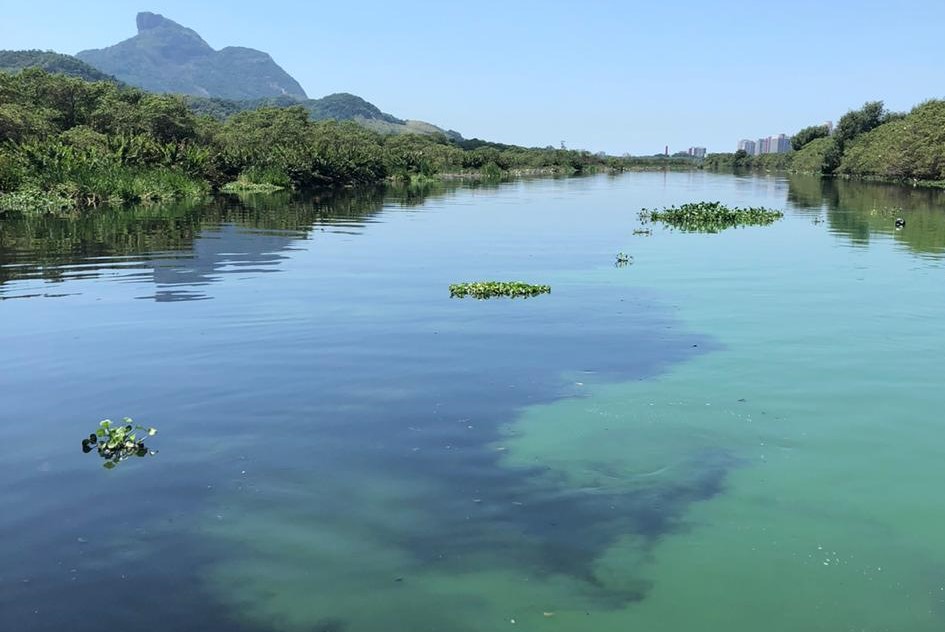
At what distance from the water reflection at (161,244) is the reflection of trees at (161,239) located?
0.10ft

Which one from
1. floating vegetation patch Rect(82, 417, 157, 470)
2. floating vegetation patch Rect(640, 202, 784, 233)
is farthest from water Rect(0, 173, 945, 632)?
floating vegetation patch Rect(640, 202, 784, 233)

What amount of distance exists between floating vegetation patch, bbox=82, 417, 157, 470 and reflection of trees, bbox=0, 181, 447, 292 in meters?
10.8

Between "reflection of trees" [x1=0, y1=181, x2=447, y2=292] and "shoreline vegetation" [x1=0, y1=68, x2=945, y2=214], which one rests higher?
"shoreline vegetation" [x1=0, y1=68, x2=945, y2=214]

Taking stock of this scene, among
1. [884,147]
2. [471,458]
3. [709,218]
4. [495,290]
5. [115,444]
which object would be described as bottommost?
[471,458]

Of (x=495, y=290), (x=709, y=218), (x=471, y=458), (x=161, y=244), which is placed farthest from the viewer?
(x=709, y=218)

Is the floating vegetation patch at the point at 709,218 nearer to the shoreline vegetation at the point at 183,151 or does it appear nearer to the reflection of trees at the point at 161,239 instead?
the reflection of trees at the point at 161,239

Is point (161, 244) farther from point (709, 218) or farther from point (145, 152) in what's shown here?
point (145, 152)

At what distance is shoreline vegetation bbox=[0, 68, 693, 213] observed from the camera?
165ft

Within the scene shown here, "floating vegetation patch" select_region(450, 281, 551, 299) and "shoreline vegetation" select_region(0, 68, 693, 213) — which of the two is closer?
"floating vegetation patch" select_region(450, 281, 551, 299)

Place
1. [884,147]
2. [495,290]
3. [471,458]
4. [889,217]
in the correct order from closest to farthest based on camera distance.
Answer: [471,458]
[495,290]
[889,217]
[884,147]

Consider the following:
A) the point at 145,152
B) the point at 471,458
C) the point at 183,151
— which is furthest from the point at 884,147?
the point at 471,458

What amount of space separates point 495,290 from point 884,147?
387 feet

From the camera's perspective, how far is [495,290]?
21.0 m

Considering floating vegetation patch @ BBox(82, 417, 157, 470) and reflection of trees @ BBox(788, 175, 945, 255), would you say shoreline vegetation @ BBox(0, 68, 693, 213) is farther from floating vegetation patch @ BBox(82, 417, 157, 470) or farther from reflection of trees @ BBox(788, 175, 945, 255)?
reflection of trees @ BBox(788, 175, 945, 255)
